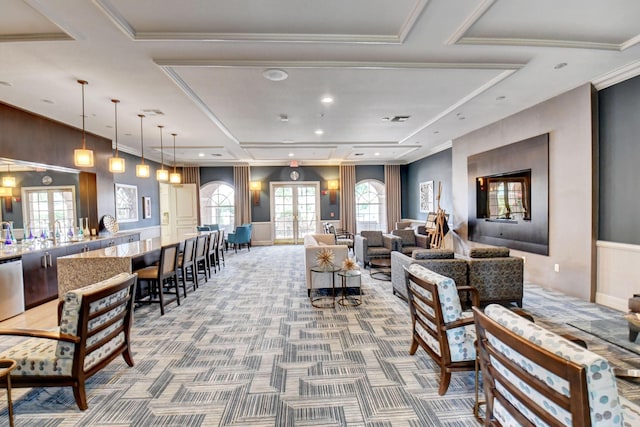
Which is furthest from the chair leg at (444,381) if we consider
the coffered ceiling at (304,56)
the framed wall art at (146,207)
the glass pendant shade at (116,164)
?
the framed wall art at (146,207)

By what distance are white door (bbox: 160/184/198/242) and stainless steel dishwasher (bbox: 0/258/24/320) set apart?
18.8 feet

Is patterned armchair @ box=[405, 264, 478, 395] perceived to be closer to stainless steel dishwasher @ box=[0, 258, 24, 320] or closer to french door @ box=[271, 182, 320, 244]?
stainless steel dishwasher @ box=[0, 258, 24, 320]

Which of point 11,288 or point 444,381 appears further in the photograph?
point 11,288

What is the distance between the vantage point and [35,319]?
3830 mm

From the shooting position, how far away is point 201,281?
563 centimetres

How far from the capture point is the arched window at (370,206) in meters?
10.8

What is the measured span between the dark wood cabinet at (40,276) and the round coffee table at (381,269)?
5.24 meters

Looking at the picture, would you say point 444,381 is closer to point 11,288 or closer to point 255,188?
point 11,288

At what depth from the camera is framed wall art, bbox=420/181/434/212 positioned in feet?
29.1

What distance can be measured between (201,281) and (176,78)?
369cm

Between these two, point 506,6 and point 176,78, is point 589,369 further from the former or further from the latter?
point 176,78

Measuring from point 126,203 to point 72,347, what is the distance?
6.29 metres

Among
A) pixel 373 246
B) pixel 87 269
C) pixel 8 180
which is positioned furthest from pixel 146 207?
pixel 373 246

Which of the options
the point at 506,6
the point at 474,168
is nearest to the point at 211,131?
the point at 506,6
